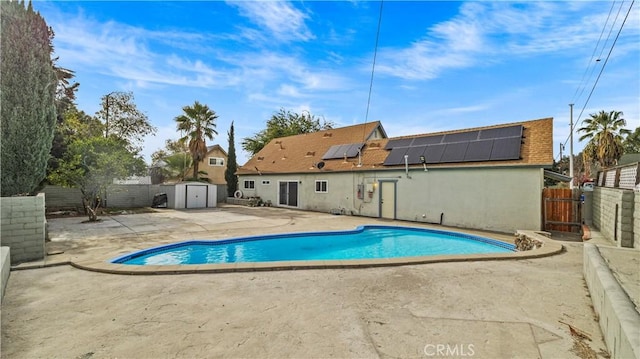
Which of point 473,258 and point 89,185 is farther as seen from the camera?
point 89,185

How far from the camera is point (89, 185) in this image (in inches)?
517

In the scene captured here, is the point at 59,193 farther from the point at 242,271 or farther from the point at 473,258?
the point at 473,258

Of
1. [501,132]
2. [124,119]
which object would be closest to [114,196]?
[124,119]

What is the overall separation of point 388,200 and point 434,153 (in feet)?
10.6

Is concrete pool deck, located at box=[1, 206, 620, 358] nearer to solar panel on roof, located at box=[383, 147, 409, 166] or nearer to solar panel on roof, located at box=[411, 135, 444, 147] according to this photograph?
solar panel on roof, located at box=[383, 147, 409, 166]

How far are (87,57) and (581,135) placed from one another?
37266 millimetres

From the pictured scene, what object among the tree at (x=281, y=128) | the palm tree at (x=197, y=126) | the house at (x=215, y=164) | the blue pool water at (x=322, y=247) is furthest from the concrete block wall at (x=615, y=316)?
the house at (x=215, y=164)

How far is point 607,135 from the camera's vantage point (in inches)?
1010

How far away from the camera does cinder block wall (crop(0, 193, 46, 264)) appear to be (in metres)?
5.96

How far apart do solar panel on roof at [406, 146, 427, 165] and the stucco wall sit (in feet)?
1.87

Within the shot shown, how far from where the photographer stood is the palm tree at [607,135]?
25312 millimetres

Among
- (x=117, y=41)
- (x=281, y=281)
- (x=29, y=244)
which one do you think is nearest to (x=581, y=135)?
(x=281, y=281)

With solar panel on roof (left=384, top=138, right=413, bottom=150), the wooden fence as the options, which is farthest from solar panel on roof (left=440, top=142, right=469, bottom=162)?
the wooden fence

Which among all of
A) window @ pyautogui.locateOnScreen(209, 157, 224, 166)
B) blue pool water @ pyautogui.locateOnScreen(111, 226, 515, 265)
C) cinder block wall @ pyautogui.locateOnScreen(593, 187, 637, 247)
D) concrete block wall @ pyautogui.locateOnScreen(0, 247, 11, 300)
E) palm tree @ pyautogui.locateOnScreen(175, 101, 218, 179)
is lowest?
blue pool water @ pyautogui.locateOnScreen(111, 226, 515, 265)
